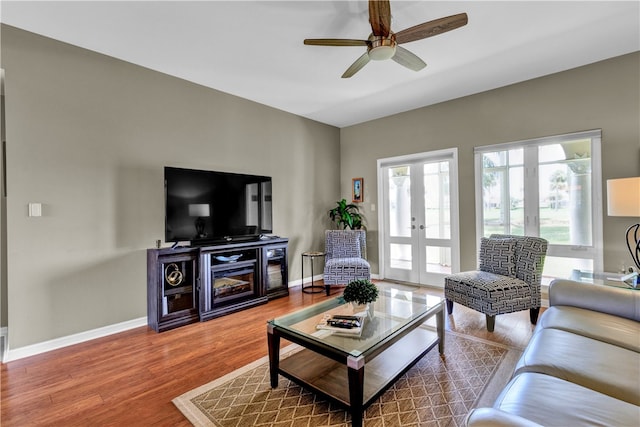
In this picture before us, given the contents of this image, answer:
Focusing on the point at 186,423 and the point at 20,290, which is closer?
the point at 186,423

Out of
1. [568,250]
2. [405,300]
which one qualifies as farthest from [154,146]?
[568,250]

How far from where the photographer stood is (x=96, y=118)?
291 cm

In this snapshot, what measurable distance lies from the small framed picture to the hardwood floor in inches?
103

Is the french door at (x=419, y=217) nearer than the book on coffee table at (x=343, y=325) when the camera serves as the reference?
No

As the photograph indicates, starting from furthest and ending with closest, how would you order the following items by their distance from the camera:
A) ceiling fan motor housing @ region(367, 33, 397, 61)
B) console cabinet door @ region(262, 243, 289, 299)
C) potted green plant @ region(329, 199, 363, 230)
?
potted green plant @ region(329, 199, 363, 230) < console cabinet door @ region(262, 243, 289, 299) < ceiling fan motor housing @ region(367, 33, 397, 61)

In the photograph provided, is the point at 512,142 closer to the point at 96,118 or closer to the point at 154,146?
the point at 154,146

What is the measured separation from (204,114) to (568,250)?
4753 millimetres

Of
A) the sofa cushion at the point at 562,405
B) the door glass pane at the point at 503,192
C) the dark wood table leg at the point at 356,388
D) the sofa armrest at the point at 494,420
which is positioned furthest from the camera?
the door glass pane at the point at 503,192

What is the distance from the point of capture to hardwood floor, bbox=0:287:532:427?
1.79 m

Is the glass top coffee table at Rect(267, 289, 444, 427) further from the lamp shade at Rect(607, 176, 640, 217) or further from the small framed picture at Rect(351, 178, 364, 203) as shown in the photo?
the small framed picture at Rect(351, 178, 364, 203)

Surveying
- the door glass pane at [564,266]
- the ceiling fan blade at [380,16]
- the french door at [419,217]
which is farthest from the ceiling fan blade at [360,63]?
the door glass pane at [564,266]

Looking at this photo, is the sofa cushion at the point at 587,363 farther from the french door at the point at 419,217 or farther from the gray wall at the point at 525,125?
the french door at the point at 419,217

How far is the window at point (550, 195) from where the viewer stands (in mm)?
3324

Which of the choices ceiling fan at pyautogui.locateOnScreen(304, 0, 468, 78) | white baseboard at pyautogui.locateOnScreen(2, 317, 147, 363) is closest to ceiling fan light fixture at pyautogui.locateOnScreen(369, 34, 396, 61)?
ceiling fan at pyautogui.locateOnScreen(304, 0, 468, 78)
